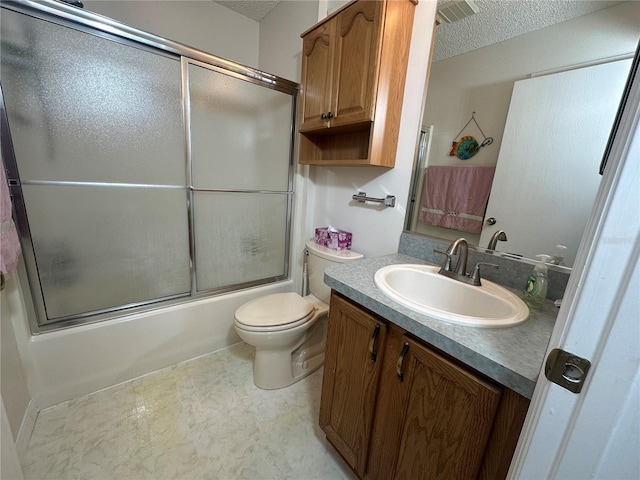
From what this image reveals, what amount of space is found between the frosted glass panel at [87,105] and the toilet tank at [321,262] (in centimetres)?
95

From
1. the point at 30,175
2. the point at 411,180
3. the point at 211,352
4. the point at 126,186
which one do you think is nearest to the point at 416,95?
the point at 411,180

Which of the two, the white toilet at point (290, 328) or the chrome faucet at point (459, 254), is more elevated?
the chrome faucet at point (459, 254)

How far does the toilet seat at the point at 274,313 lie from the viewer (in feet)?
4.30

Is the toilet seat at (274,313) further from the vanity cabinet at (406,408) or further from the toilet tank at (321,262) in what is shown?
the vanity cabinet at (406,408)

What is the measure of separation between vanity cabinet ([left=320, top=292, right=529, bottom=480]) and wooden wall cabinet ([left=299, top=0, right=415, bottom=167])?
847 millimetres

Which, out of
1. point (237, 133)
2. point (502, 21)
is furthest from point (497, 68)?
point (237, 133)

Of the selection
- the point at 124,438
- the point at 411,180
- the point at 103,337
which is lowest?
the point at 124,438

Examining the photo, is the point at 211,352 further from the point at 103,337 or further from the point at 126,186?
the point at 126,186

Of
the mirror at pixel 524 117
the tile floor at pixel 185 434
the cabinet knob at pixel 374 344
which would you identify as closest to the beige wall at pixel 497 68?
the mirror at pixel 524 117

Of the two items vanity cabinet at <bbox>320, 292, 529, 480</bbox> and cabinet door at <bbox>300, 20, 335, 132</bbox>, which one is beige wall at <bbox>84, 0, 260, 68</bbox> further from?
vanity cabinet at <bbox>320, 292, 529, 480</bbox>

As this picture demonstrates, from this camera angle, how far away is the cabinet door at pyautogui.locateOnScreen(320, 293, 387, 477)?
0.83 m

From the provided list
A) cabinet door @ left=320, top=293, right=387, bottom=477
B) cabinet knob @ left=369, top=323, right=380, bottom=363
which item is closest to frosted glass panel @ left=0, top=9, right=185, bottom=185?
cabinet door @ left=320, top=293, right=387, bottom=477

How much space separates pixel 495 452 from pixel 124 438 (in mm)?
1463

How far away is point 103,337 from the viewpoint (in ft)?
4.43
